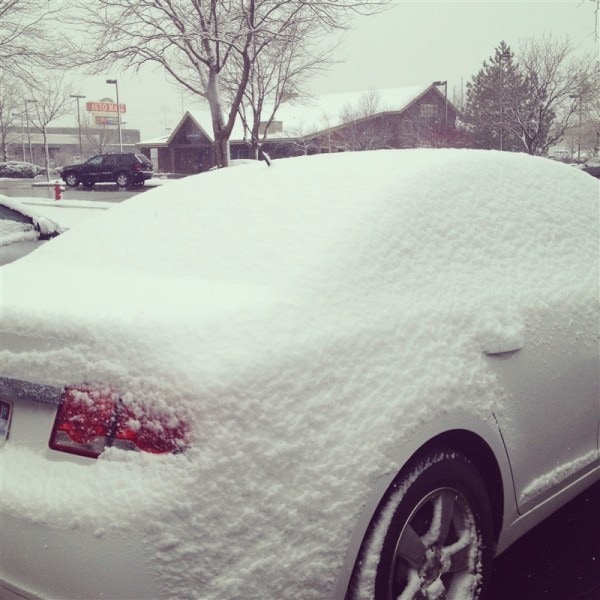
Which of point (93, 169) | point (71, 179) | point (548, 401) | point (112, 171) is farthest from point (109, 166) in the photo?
point (548, 401)

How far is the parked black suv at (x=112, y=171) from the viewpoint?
3253 cm

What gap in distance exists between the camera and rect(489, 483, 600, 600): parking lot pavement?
241cm

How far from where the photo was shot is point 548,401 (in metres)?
2.26

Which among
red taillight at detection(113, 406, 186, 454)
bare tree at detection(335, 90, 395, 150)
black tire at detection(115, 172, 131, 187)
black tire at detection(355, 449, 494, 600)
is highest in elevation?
bare tree at detection(335, 90, 395, 150)

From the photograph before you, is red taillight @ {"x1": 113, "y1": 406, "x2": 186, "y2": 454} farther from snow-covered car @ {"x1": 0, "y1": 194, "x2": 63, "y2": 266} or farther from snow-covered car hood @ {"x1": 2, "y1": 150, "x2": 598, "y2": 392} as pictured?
snow-covered car @ {"x1": 0, "y1": 194, "x2": 63, "y2": 266}

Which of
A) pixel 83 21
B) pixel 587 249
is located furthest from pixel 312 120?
pixel 587 249

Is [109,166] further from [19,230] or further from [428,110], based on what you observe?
[19,230]

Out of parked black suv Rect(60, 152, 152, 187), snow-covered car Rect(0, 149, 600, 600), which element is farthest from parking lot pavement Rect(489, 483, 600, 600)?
parked black suv Rect(60, 152, 152, 187)

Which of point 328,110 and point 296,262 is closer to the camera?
point 296,262

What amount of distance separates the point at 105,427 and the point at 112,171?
33453mm

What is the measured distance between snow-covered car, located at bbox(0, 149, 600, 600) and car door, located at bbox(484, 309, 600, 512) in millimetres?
11

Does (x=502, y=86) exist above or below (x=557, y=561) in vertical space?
above

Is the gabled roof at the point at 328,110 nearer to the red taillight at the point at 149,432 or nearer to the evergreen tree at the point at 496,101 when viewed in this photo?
the evergreen tree at the point at 496,101

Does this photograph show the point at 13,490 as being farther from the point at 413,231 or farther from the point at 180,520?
the point at 413,231
